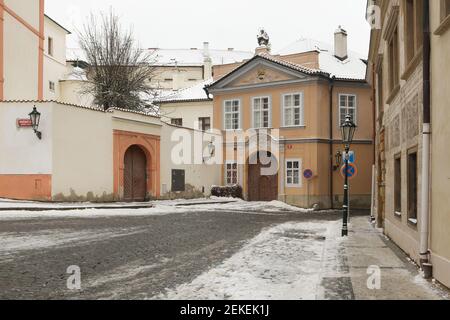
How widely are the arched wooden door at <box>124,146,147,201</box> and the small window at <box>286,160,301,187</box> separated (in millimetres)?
8842

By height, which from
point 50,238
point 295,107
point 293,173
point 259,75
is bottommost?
point 50,238

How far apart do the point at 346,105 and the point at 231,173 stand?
833 centimetres

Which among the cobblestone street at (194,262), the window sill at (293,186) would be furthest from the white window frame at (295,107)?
the cobblestone street at (194,262)

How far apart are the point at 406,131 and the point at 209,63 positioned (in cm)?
5483

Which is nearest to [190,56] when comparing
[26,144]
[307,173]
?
[307,173]

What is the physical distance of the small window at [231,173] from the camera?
106 feet

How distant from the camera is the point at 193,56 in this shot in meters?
75.3

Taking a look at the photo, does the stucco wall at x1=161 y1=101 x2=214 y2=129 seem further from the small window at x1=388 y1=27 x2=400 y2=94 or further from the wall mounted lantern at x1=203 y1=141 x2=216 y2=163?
the small window at x1=388 y1=27 x2=400 y2=94

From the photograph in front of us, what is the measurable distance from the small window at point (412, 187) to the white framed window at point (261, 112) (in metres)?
21.2

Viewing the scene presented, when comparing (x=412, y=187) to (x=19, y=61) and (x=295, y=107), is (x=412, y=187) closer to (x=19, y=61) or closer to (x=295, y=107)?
(x=295, y=107)

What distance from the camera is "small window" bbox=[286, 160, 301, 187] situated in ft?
98.8

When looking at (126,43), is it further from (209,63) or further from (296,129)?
(209,63)

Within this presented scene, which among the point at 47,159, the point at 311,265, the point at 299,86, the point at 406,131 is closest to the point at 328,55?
the point at 299,86

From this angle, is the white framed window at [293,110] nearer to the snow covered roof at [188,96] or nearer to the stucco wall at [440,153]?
the snow covered roof at [188,96]
